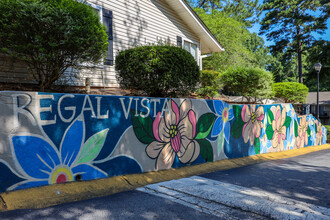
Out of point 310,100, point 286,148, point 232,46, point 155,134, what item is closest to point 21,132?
point 155,134

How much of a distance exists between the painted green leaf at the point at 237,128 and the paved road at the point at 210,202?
236cm

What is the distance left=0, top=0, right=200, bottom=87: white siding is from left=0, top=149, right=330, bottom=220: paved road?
5371mm

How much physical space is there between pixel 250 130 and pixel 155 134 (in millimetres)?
4370

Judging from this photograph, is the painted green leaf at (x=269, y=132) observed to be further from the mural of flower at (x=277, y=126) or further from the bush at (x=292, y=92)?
the bush at (x=292, y=92)

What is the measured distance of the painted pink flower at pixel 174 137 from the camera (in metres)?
5.58

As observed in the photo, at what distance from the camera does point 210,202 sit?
12.6ft

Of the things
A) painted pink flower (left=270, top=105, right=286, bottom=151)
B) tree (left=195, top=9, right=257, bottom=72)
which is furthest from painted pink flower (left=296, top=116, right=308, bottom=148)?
tree (left=195, top=9, right=257, bottom=72)

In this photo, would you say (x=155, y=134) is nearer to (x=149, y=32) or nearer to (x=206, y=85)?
(x=149, y=32)

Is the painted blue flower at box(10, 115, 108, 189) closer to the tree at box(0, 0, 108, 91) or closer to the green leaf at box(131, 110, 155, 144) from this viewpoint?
the green leaf at box(131, 110, 155, 144)

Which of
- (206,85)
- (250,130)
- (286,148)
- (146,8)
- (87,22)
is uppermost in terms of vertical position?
(146,8)

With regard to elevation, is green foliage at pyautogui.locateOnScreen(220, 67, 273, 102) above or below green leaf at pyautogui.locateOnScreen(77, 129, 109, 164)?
above

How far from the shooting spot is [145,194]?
4176 millimetres

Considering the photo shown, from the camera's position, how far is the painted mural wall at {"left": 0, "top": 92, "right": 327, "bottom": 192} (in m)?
3.67

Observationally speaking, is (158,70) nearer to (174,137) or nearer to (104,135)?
(174,137)
